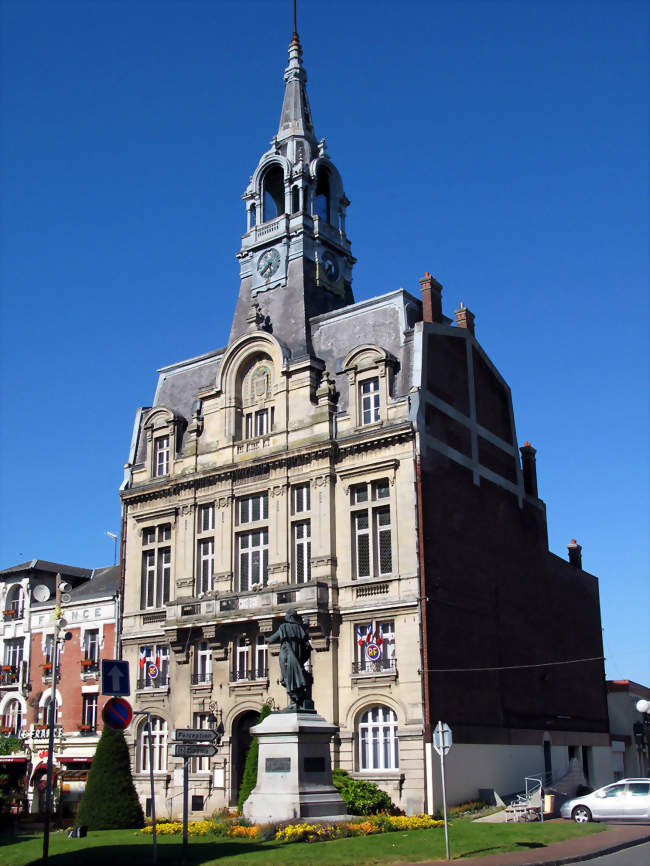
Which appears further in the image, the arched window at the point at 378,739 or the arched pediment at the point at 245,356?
the arched pediment at the point at 245,356

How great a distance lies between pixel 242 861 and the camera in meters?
20.7

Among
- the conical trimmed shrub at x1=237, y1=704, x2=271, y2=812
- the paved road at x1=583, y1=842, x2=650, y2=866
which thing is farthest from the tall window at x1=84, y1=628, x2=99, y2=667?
the paved road at x1=583, y1=842, x2=650, y2=866

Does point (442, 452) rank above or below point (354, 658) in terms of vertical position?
above

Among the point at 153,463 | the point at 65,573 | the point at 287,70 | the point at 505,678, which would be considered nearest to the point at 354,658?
the point at 505,678

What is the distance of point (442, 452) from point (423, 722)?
10.8m

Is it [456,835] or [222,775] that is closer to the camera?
[456,835]

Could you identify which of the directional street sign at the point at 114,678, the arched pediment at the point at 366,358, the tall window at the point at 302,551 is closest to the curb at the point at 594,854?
the directional street sign at the point at 114,678

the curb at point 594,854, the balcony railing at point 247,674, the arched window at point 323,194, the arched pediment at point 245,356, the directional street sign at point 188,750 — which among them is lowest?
the curb at point 594,854

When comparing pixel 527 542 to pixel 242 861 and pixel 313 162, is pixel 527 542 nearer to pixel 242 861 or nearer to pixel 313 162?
pixel 313 162

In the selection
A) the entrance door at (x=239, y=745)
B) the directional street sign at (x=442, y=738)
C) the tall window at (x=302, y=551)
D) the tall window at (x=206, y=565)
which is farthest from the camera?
the tall window at (x=206, y=565)

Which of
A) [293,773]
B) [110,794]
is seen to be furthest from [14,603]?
[293,773]

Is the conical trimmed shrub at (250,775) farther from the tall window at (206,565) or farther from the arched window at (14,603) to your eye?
the arched window at (14,603)

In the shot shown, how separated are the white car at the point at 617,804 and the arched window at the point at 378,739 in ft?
24.0

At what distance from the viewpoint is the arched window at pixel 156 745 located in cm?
4262
